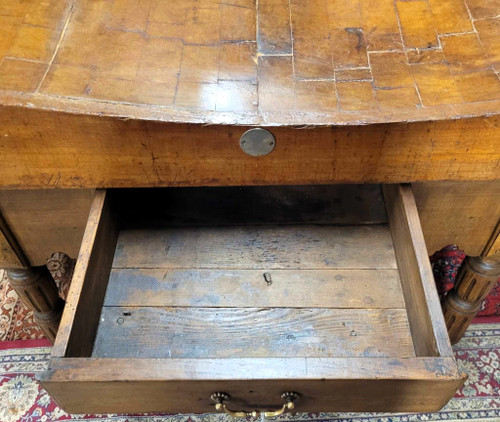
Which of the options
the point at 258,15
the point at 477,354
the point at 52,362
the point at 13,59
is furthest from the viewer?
the point at 477,354

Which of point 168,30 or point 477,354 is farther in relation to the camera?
point 477,354

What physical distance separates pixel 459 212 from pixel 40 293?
886 millimetres

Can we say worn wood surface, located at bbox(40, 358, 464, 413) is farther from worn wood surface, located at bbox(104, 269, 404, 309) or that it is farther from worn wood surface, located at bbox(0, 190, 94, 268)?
worn wood surface, located at bbox(0, 190, 94, 268)

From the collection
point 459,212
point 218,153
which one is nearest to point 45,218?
point 218,153

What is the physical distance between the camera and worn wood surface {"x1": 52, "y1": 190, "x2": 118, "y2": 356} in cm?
70

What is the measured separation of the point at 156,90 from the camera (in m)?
0.76

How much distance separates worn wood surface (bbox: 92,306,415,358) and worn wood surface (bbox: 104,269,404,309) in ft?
0.05

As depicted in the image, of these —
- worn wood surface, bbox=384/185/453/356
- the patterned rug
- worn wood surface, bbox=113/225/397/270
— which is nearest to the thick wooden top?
worn wood surface, bbox=384/185/453/356

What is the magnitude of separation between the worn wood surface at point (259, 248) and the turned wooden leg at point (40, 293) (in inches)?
10.9

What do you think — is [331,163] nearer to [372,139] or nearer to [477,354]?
[372,139]

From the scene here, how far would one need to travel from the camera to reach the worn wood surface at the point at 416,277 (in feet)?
2.32

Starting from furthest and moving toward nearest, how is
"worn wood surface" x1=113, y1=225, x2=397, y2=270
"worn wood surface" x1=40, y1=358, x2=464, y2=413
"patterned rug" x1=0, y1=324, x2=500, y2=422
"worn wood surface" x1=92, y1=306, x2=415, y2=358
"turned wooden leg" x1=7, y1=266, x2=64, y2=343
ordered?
"patterned rug" x1=0, y1=324, x2=500, y2=422, "turned wooden leg" x1=7, y1=266, x2=64, y2=343, "worn wood surface" x1=113, y1=225, x2=397, y2=270, "worn wood surface" x1=92, y1=306, x2=415, y2=358, "worn wood surface" x1=40, y1=358, x2=464, y2=413

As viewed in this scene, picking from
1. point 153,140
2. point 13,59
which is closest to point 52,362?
point 153,140

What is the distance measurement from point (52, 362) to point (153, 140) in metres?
0.33
